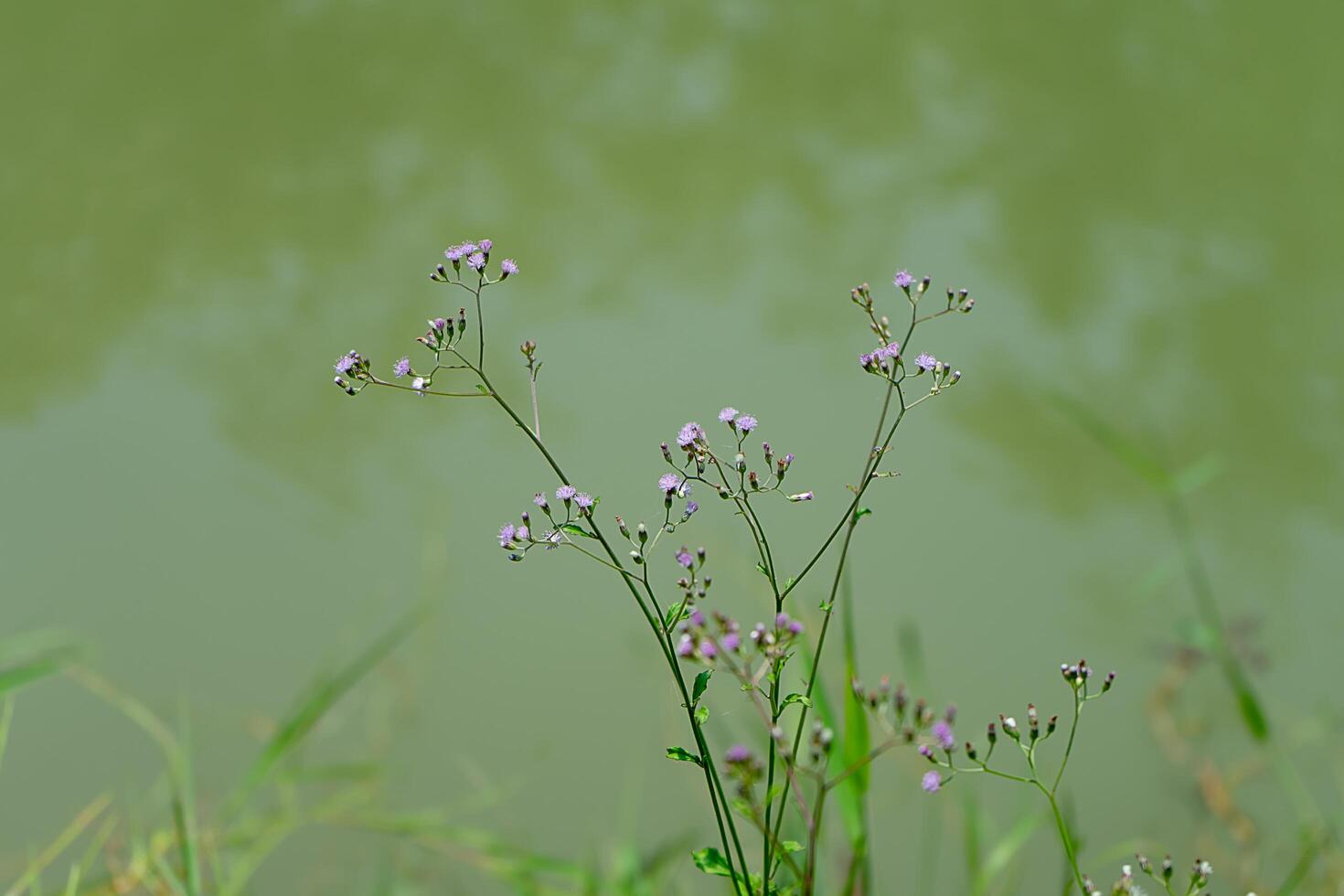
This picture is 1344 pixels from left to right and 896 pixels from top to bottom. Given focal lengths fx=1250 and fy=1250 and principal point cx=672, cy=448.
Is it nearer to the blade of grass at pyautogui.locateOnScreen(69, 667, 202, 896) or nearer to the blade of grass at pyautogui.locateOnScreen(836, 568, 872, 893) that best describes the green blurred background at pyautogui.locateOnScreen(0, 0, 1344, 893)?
the blade of grass at pyautogui.locateOnScreen(69, 667, 202, 896)

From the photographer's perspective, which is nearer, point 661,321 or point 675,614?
point 675,614

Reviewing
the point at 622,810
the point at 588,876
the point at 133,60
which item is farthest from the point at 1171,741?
the point at 133,60

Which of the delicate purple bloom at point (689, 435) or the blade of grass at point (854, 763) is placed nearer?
the delicate purple bloom at point (689, 435)

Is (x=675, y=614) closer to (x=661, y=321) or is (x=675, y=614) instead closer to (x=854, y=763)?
(x=854, y=763)

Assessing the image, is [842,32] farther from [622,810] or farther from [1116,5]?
[622,810]

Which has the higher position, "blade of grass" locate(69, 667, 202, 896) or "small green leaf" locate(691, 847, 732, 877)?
"blade of grass" locate(69, 667, 202, 896)

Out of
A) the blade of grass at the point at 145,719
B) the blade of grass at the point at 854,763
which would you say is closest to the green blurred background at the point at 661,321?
the blade of grass at the point at 145,719

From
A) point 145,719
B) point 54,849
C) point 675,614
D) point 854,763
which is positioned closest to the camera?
point 675,614

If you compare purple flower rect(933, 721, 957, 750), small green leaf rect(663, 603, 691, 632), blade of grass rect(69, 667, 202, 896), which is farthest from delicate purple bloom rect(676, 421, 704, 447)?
blade of grass rect(69, 667, 202, 896)

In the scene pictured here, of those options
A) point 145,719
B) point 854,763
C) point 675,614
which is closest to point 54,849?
point 145,719

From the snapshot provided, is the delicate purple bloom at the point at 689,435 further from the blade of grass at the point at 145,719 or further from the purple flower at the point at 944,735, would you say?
the blade of grass at the point at 145,719

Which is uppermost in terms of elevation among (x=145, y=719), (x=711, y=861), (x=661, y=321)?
(x=661, y=321)

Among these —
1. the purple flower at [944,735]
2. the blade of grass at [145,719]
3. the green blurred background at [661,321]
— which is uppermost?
the green blurred background at [661,321]
